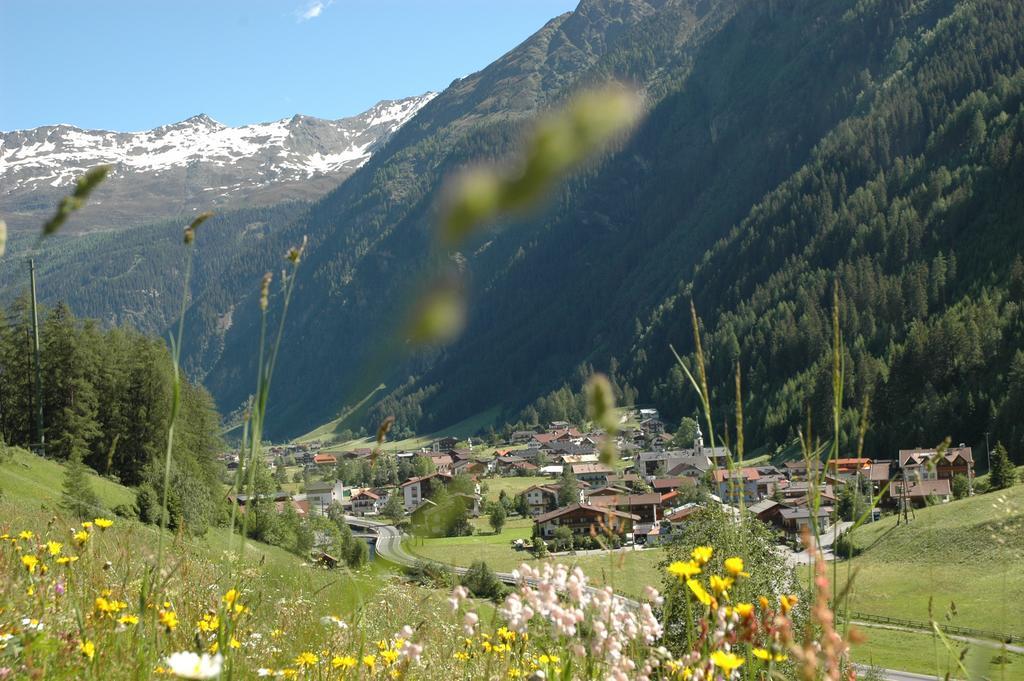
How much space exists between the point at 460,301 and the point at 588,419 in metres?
0.41

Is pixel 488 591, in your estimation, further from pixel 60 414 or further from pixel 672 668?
pixel 60 414

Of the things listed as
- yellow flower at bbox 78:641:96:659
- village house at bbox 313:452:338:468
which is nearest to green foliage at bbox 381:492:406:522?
village house at bbox 313:452:338:468

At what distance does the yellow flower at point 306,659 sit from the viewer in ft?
8.05

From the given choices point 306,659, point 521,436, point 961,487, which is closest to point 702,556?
point 306,659

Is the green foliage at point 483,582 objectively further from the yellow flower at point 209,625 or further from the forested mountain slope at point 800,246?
the forested mountain slope at point 800,246

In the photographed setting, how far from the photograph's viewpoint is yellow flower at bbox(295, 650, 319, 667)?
2.46m

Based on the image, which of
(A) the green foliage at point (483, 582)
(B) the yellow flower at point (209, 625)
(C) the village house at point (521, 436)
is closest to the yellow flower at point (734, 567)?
(A) the green foliage at point (483, 582)

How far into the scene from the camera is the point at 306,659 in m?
2.47

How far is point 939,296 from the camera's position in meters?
90.8

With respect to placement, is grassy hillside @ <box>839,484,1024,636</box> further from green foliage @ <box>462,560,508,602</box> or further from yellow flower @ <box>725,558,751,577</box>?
yellow flower @ <box>725,558,751,577</box>

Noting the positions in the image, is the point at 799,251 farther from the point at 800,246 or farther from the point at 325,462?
the point at 325,462

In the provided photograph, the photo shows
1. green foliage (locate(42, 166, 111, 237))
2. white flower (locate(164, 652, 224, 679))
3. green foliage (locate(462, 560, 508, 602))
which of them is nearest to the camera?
green foliage (locate(42, 166, 111, 237))

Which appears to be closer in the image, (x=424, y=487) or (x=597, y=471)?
(x=424, y=487)

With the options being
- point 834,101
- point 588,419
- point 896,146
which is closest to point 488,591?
point 588,419
